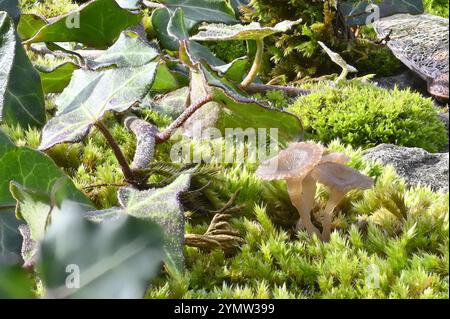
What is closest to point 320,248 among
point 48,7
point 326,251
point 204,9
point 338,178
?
point 326,251

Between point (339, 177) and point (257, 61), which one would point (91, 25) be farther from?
point (339, 177)

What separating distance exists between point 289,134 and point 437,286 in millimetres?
457

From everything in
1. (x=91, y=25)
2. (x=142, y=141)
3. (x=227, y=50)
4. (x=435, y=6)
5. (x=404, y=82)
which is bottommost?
(x=404, y=82)

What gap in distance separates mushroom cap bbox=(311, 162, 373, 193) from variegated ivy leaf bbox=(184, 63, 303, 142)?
188 mm

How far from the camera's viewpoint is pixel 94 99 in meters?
1.22

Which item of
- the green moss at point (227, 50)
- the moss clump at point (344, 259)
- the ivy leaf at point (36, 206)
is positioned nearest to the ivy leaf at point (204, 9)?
the green moss at point (227, 50)

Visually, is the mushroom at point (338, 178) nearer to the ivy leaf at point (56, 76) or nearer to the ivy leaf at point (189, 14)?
the ivy leaf at point (56, 76)

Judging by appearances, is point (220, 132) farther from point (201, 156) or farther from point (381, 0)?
point (381, 0)

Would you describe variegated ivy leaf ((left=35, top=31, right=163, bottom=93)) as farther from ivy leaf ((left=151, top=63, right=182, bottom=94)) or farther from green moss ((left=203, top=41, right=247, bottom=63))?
green moss ((left=203, top=41, right=247, bottom=63))

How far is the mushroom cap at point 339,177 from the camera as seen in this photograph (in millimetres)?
1027

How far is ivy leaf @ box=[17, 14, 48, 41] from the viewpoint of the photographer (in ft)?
6.45

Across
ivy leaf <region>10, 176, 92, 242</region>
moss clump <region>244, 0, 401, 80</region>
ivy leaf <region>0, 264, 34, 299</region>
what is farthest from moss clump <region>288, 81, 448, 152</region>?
ivy leaf <region>0, 264, 34, 299</region>

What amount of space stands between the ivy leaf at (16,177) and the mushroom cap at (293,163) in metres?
0.35

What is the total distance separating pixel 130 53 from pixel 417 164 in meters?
0.75
